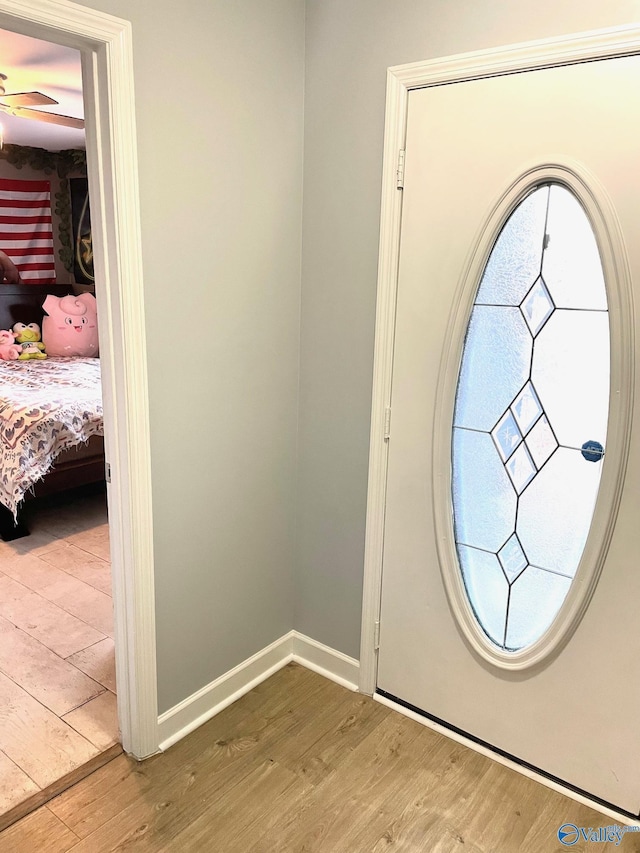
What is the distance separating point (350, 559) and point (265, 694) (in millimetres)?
572

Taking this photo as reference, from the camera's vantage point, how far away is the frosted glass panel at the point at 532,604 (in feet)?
6.31

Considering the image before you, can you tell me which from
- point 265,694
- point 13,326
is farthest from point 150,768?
point 13,326

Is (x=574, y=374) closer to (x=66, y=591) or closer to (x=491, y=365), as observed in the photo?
(x=491, y=365)

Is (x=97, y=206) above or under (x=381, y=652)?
above

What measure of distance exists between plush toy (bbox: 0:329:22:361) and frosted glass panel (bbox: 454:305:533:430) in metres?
3.97

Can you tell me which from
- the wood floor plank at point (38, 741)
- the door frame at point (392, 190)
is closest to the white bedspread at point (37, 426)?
the wood floor plank at point (38, 741)

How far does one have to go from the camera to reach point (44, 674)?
249 cm

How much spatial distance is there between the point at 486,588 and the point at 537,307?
0.85 m

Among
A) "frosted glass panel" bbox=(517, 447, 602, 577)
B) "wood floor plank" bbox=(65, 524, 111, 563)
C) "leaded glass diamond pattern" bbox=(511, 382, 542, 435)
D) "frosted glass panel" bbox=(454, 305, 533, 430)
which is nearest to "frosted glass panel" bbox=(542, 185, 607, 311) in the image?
"frosted glass panel" bbox=(454, 305, 533, 430)

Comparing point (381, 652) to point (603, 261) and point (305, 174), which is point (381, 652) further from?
point (305, 174)

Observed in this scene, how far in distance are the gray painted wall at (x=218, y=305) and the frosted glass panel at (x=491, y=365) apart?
2.12ft

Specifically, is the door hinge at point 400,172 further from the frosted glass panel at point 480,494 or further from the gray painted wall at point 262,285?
the frosted glass panel at point 480,494

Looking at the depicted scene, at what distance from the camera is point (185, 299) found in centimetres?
194

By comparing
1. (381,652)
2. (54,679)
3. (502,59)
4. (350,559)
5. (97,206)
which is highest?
(502,59)
